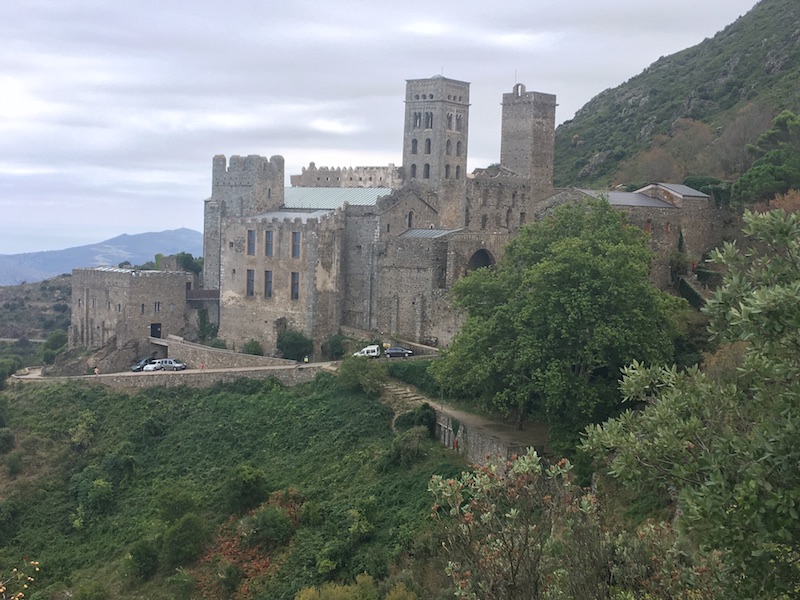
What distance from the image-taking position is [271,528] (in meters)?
33.1

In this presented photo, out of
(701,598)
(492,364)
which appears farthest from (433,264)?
(701,598)

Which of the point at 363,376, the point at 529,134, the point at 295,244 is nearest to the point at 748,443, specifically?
the point at 363,376

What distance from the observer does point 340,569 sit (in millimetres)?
30703

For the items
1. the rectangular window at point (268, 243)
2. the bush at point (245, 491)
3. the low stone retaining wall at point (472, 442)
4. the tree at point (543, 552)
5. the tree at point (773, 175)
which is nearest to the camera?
the tree at point (543, 552)

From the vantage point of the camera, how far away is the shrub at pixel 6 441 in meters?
43.4

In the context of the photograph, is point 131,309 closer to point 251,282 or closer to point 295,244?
point 251,282

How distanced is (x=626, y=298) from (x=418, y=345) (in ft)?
49.6

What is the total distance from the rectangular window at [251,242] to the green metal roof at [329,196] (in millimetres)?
3502

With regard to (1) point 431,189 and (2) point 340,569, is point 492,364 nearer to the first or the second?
(2) point 340,569

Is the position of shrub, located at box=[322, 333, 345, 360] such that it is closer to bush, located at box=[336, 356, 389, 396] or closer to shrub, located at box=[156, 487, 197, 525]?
bush, located at box=[336, 356, 389, 396]

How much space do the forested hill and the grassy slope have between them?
29631 mm

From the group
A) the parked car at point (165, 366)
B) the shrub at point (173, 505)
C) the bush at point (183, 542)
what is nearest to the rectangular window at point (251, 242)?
the parked car at point (165, 366)

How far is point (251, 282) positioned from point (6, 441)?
1346cm

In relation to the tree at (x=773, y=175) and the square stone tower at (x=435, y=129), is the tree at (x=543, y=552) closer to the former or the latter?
the tree at (x=773, y=175)
